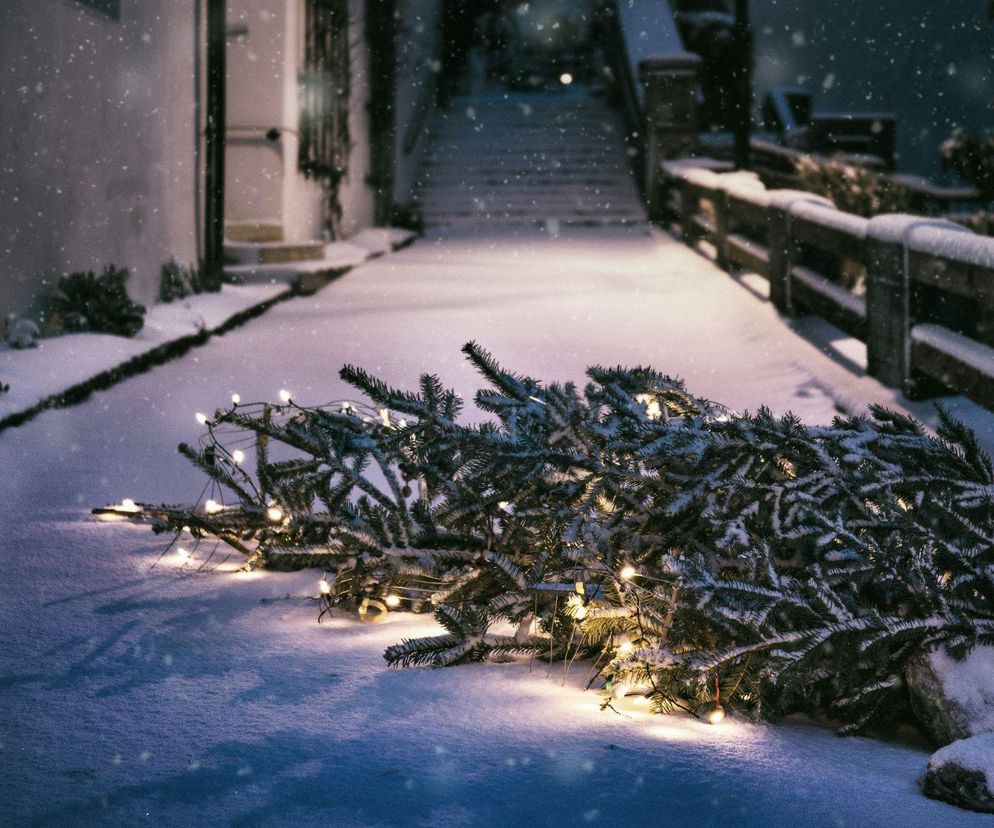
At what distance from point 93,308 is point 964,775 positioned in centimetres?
676

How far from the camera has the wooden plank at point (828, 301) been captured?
7.50 meters

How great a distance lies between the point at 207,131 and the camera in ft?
36.0

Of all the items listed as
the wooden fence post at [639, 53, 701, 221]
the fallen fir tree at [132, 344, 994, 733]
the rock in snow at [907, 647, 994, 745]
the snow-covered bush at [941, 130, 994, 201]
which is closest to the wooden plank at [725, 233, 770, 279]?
the snow-covered bush at [941, 130, 994, 201]

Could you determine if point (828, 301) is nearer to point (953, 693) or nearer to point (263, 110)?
point (953, 693)

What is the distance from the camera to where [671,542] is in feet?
10.4

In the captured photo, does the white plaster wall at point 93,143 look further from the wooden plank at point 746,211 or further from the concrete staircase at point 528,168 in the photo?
the concrete staircase at point 528,168

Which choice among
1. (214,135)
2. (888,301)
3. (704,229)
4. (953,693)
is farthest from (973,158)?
(953,693)

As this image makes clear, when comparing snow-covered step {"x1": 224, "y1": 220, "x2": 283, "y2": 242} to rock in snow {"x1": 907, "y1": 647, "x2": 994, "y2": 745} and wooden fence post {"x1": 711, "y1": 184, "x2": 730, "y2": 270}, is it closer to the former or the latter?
wooden fence post {"x1": 711, "y1": 184, "x2": 730, "y2": 270}

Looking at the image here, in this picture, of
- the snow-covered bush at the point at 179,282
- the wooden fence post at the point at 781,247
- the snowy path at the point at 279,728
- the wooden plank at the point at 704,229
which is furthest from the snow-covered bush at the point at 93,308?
the wooden plank at the point at 704,229

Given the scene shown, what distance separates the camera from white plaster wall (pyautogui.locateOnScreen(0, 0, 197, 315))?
738cm

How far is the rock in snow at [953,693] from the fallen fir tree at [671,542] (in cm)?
4

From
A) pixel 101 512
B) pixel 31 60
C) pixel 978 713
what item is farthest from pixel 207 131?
pixel 978 713

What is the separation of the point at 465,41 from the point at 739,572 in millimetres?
24698

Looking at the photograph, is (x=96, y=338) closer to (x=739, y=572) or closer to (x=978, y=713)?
(x=739, y=572)
